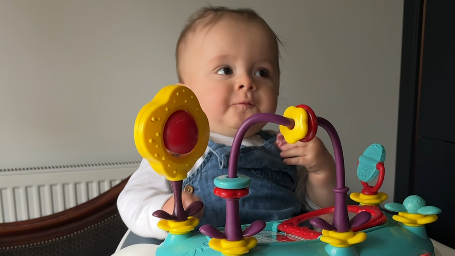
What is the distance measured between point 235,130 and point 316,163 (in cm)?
13

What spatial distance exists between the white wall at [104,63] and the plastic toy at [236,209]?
0.72m

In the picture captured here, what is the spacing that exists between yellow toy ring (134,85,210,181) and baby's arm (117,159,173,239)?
5.8 inches

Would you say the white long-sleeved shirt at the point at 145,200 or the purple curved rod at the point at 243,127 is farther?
the white long-sleeved shirt at the point at 145,200

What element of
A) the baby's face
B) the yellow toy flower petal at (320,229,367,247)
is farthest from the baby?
the yellow toy flower petal at (320,229,367,247)

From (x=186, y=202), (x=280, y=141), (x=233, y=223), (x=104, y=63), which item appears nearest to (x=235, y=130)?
(x=280, y=141)

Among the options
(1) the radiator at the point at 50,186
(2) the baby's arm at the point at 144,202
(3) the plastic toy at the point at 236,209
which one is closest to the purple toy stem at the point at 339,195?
(3) the plastic toy at the point at 236,209

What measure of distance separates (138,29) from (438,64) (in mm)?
851

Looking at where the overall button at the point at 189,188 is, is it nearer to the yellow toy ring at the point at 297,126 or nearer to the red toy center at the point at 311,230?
the red toy center at the point at 311,230

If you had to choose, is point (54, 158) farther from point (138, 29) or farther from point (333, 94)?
point (333, 94)

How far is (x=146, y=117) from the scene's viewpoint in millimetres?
351

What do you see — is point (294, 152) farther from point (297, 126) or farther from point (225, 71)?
point (297, 126)

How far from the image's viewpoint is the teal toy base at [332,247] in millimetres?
364

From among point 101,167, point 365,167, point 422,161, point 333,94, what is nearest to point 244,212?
point 365,167

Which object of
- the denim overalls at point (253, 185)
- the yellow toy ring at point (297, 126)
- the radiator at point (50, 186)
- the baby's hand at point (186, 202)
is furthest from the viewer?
the radiator at point (50, 186)
